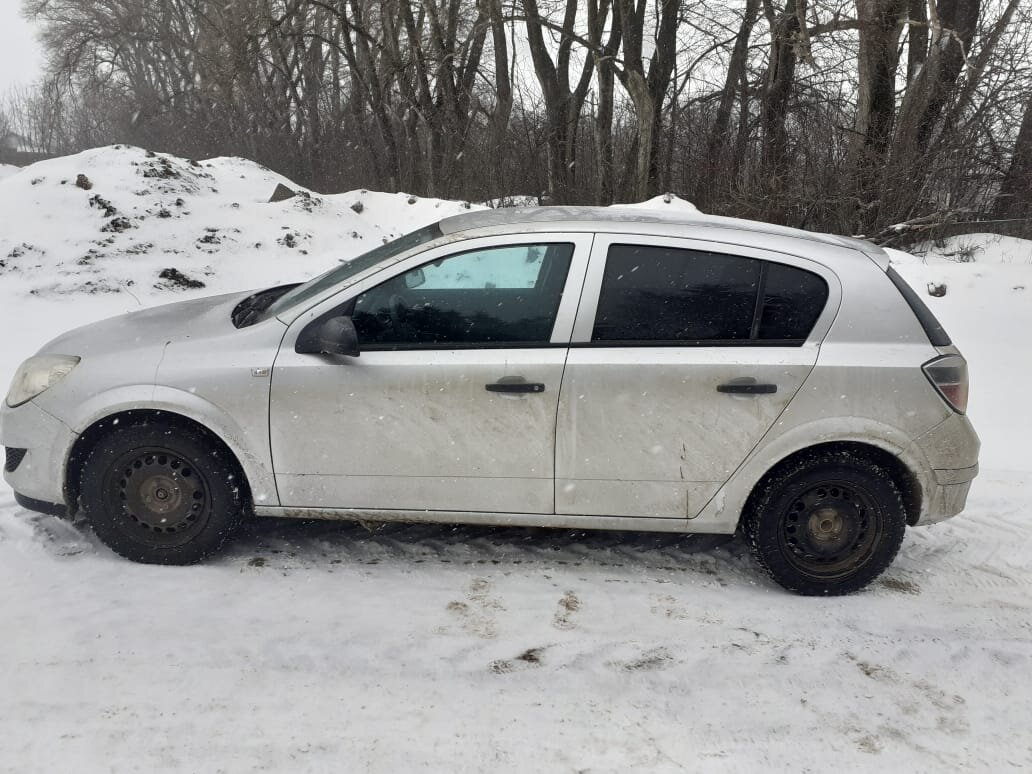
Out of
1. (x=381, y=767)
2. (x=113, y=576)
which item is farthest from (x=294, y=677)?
(x=113, y=576)

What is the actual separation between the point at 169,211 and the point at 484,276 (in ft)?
31.8

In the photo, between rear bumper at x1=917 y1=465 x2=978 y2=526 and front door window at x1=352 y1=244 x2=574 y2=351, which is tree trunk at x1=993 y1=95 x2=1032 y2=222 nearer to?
rear bumper at x1=917 y1=465 x2=978 y2=526

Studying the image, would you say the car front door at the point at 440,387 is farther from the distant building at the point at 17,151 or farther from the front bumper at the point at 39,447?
the distant building at the point at 17,151

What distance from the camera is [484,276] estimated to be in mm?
A: 3564

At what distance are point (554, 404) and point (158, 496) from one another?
6.25ft

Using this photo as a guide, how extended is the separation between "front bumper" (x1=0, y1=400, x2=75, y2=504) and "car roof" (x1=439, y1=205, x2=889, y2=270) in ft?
6.67

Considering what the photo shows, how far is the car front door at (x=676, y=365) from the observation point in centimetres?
332

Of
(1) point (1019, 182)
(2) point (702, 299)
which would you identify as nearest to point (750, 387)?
(2) point (702, 299)

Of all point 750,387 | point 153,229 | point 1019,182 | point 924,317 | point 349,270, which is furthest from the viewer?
point 1019,182

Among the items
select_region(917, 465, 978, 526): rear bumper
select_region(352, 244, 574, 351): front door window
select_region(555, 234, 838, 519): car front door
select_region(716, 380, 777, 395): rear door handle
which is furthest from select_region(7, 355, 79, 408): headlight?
select_region(917, 465, 978, 526): rear bumper

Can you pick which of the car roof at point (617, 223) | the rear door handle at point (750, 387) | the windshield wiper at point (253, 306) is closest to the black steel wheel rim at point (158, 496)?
the windshield wiper at point (253, 306)

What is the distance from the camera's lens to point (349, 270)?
3.71 m

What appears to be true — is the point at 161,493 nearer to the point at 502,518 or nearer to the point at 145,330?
the point at 145,330

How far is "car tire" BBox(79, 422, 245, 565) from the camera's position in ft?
11.5
